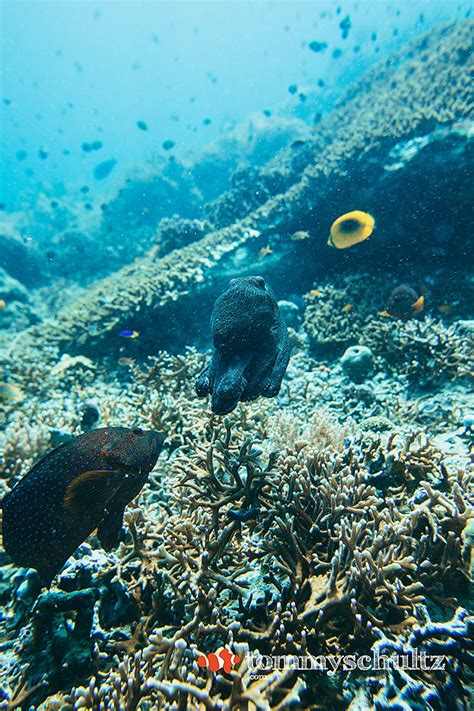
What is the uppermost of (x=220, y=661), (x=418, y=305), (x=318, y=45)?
(x=318, y=45)

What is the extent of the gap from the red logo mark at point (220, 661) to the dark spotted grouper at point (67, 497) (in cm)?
92

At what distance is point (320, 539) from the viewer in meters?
2.46

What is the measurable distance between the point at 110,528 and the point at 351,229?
20.0 ft

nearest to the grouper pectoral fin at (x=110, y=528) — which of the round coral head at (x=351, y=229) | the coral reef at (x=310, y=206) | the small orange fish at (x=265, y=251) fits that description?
the round coral head at (x=351, y=229)

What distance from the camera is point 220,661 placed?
1.78 meters

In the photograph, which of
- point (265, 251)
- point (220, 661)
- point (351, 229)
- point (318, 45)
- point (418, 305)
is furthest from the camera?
point (318, 45)

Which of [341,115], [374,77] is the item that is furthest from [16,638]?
[374,77]

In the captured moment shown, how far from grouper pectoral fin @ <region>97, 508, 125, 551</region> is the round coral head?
580 centimetres

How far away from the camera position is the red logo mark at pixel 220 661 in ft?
5.78

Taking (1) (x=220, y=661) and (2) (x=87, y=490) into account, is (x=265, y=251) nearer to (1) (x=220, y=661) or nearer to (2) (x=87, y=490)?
(2) (x=87, y=490)

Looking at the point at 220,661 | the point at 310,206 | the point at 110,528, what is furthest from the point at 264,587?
the point at 310,206

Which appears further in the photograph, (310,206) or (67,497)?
(310,206)

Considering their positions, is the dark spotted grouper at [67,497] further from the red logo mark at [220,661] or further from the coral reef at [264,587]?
the red logo mark at [220,661]

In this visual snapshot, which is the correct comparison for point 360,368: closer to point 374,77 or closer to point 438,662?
point 438,662
